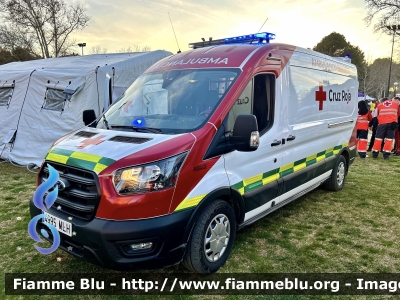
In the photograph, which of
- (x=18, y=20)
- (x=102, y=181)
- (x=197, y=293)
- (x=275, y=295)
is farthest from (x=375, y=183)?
(x=18, y=20)

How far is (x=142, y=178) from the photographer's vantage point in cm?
251

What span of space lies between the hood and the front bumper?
47cm

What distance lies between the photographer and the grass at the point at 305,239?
3.31 metres

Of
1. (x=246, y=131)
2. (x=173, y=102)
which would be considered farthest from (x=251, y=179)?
(x=173, y=102)

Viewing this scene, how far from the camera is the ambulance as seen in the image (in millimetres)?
2510

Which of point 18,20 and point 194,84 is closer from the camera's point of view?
point 194,84

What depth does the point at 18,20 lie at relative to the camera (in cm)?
2566

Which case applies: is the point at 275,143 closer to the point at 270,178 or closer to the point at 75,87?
the point at 270,178

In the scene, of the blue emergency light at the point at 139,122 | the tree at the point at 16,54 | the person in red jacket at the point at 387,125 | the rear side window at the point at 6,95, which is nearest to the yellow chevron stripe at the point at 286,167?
the blue emergency light at the point at 139,122

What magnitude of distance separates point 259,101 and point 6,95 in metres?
8.25

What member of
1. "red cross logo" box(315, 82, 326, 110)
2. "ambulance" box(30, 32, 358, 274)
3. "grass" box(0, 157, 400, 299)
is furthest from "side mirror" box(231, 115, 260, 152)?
"red cross logo" box(315, 82, 326, 110)

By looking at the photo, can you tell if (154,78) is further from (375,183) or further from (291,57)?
(375,183)

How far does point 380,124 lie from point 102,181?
377 inches

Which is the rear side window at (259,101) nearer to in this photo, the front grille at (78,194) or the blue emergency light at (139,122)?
the blue emergency light at (139,122)
